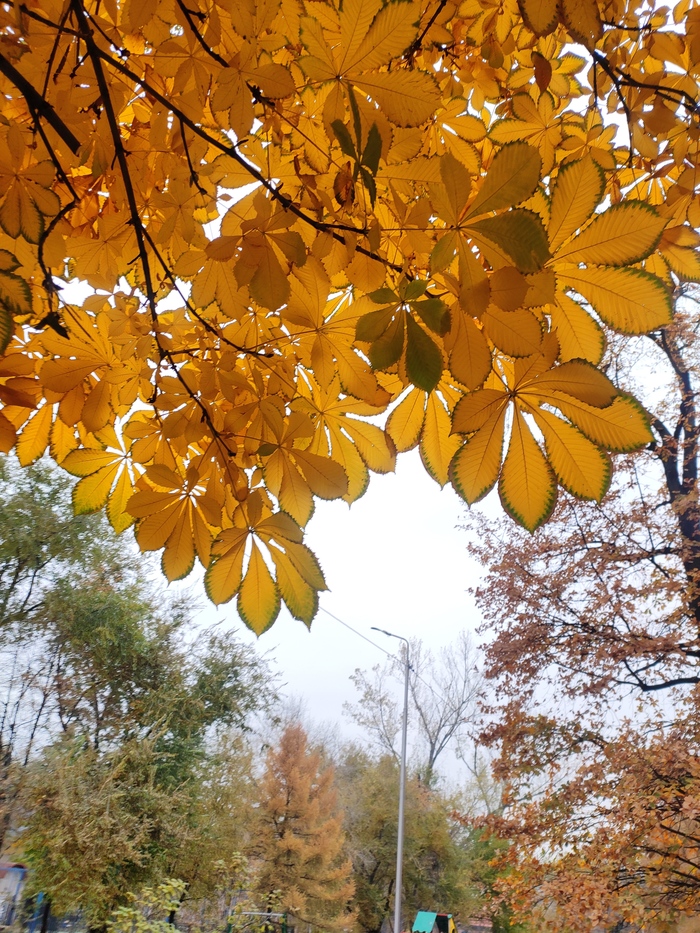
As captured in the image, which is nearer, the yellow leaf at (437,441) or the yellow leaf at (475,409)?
the yellow leaf at (475,409)

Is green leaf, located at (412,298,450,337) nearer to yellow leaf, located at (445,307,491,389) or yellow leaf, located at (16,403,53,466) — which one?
yellow leaf, located at (445,307,491,389)

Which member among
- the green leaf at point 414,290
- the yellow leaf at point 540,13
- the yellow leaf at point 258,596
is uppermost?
the yellow leaf at point 540,13

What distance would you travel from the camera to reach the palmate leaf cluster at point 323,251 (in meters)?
0.30

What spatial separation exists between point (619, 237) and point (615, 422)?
0.29 feet

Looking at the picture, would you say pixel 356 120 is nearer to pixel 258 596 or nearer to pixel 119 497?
pixel 258 596

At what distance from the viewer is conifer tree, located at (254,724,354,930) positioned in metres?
8.01

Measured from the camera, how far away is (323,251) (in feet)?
1.19

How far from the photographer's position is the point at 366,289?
402 millimetres

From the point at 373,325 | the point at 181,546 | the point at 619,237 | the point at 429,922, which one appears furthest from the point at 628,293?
the point at 429,922

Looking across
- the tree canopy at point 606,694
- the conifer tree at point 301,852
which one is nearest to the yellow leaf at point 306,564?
the tree canopy at point 606,694

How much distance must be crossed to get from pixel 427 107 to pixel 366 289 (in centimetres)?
11

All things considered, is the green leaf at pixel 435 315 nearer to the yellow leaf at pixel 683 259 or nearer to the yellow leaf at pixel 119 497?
the yellow leaf at pixel 683 259

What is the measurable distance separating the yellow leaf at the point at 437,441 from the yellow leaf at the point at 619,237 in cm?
16

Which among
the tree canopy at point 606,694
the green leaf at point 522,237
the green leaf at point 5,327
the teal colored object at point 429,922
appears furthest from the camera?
the teal colored object at point 429,922
